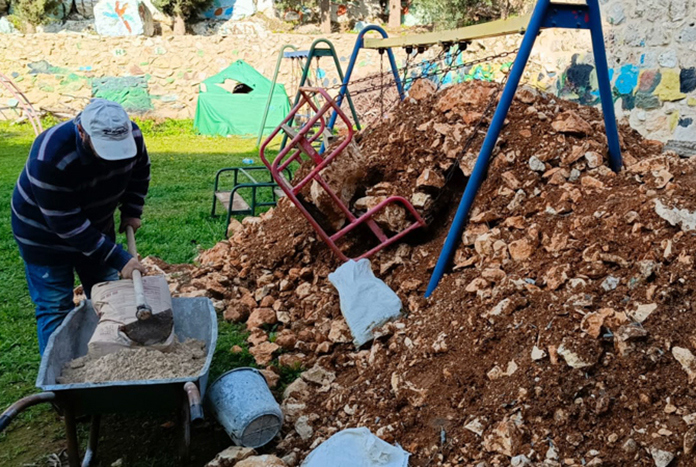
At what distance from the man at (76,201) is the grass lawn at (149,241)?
49 centimetres

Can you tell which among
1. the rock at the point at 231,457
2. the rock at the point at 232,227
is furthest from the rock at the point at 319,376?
the rock at the point at 232,227

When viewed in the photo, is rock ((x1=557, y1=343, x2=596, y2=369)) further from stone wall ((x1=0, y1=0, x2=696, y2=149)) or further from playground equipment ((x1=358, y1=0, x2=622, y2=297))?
stone wall ((x1=0, y1=0, x2=696, y2=149))

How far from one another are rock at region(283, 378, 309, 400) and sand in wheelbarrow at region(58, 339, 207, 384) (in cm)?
59

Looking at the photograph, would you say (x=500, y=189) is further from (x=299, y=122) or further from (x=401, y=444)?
(x=299, y=122)

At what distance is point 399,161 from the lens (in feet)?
14.2

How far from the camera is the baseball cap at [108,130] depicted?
2691mm

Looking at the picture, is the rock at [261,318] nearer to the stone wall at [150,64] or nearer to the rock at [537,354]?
the rock at [537,354]

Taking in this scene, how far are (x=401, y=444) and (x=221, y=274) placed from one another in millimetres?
2635

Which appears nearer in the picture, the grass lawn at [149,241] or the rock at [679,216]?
the rock at [679,216]

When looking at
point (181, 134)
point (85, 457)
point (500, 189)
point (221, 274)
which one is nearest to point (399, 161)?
point (500, 189)

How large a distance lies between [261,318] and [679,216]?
8.64ft

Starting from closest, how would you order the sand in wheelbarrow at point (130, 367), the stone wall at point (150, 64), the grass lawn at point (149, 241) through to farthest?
the sand in wheelbarrow at point (130, 367), the grass lawn at point (149, 241), the stone wall at point (150, 64)

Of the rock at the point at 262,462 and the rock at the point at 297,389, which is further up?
the rock at the point at 262,462

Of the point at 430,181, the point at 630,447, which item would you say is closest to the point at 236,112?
the point at 430,181
